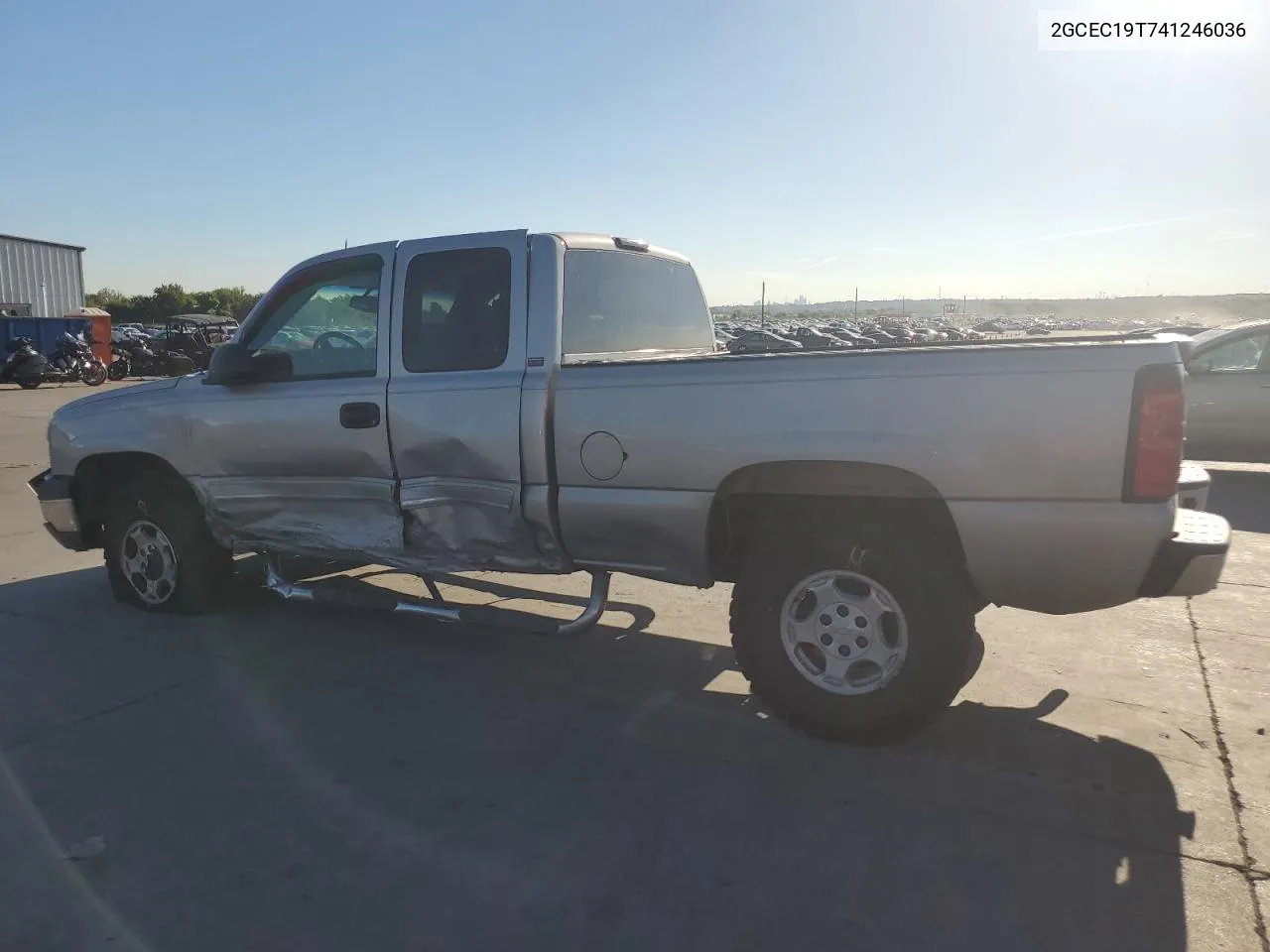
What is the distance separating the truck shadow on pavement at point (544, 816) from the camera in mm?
2600

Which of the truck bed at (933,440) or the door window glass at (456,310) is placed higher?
the door window glass at (456,310)

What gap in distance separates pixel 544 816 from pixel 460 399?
189 centimetres

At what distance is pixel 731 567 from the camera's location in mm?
4023

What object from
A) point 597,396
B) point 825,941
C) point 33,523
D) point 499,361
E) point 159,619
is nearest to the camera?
point 825,941

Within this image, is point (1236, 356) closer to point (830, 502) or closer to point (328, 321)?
point (830, 502)

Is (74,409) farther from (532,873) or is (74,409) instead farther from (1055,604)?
(1055,604)

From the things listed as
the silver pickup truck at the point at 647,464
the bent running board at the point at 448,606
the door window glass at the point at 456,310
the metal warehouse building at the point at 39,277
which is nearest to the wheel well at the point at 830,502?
the silver pickup truck at the point at 647,464

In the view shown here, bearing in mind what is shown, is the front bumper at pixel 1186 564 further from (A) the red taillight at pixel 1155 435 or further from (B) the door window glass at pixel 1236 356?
(B) the door window glass at pixel 1236 356

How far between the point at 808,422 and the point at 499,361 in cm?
148

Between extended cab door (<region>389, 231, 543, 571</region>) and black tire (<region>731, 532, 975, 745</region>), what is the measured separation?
42.8 inches

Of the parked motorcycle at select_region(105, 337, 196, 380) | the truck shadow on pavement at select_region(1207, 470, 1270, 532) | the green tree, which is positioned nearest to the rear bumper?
the truck shadow on pavement at select_region(1207, 470, 1270, 532)

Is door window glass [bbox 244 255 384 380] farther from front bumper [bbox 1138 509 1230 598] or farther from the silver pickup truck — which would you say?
front bumper [bbox 1138 509 1230 598]

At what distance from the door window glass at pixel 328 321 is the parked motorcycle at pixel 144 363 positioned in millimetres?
25702

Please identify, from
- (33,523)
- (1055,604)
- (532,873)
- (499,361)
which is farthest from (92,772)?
(33,523)
